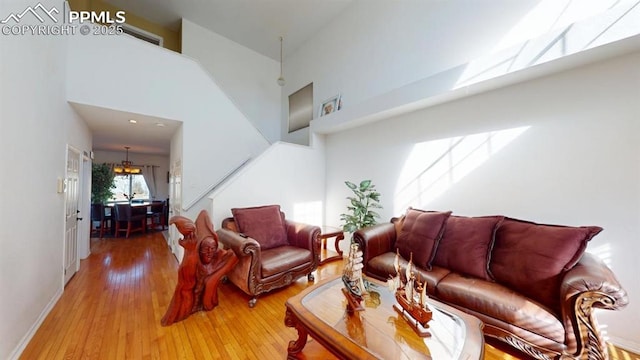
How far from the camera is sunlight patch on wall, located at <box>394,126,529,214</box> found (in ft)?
8.79

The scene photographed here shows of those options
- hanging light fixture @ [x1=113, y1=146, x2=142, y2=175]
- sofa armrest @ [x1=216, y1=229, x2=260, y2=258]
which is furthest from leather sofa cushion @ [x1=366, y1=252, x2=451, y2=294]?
hanging light fixture @ [x1=113, y1=146, x2=142, y2=175]

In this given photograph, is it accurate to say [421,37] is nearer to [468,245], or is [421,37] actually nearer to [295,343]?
[468,245]

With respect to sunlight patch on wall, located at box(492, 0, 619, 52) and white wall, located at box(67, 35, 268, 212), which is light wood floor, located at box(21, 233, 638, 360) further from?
sunlight patch on wall, located at box(492, 0, 619, 52)

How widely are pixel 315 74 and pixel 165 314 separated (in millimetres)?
5217

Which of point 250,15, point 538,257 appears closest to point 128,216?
point 250,15

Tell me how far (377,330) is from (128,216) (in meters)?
6.67

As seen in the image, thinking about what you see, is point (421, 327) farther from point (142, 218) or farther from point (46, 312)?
point (142, 218)

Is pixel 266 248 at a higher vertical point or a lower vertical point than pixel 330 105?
lower

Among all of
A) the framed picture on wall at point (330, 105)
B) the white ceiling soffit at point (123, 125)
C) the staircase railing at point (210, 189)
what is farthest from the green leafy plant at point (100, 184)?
the framed picture on wall at point (330, 105)

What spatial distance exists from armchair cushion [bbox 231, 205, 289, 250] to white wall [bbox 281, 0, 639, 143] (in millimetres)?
2234

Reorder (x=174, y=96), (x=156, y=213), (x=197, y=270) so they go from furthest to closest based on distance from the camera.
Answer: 1. (x=156, y=213)
2. (x=174, y=96)
3. (x=197, y=270)

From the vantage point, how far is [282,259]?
8.90ft

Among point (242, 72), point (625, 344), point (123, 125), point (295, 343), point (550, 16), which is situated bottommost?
point (625, 344)

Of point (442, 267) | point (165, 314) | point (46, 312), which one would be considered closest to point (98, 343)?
point (165, 314)
